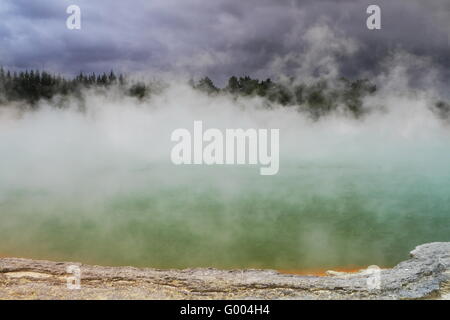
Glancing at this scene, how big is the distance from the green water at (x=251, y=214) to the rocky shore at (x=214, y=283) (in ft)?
4.44

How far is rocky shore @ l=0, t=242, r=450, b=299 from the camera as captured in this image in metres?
3.68

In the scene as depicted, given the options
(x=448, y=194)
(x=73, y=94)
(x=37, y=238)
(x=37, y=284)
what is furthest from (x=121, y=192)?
(x=73, y=94)

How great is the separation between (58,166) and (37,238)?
7.73 metres

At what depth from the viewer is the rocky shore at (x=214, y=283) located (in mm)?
3684

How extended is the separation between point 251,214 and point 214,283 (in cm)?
415

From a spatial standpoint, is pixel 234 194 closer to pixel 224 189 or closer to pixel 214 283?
pixel 224 189

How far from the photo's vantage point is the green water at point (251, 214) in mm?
6090

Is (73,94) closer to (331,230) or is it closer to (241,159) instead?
(241,159)

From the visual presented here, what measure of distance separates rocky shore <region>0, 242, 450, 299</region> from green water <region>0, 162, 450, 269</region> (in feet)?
4.44

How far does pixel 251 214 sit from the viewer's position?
26.5 feet

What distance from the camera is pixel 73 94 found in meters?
16.9

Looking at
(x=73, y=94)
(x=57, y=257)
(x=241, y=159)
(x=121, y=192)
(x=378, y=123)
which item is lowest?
(x=57, y=257)

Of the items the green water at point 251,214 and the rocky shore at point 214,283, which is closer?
the rocky shore at point 214,283

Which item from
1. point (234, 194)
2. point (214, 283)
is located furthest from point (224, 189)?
point (214, 283)
